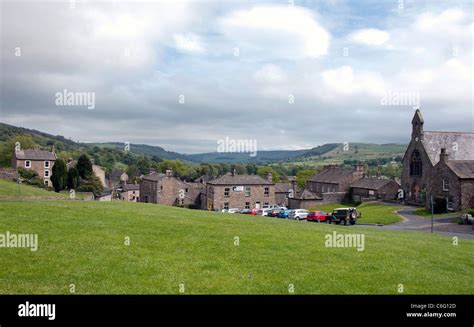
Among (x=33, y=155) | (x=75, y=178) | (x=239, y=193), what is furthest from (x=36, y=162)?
(x=239, y=193)

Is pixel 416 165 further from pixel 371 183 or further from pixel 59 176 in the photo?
pixel 59 176

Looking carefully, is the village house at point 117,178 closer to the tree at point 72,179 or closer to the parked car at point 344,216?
the tree at point 72,179

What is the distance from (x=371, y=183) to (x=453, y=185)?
78.3 ft

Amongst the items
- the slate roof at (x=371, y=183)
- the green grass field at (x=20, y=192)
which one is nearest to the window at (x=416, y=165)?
the slate roof at (x=371, y=183)

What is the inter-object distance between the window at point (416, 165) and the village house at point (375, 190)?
5020 millimetres

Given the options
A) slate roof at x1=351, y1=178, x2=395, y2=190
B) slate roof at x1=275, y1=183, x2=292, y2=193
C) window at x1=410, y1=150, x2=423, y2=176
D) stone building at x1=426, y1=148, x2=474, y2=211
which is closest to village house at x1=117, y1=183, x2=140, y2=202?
slate roof at x1=275, y1=183, x2=292, y2=193

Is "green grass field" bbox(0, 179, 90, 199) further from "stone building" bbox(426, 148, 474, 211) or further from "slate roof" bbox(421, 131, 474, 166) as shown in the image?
"slate roof" bbox(421, 131, 474, 166)

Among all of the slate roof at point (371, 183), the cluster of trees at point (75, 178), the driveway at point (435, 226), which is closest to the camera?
the driveway at point (435, 226)

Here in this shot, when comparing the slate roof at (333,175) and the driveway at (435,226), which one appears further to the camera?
the slate roof at (333,175)

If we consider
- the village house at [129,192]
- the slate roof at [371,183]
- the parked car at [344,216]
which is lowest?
the village house at [129,192]

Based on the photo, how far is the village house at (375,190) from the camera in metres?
73.8
